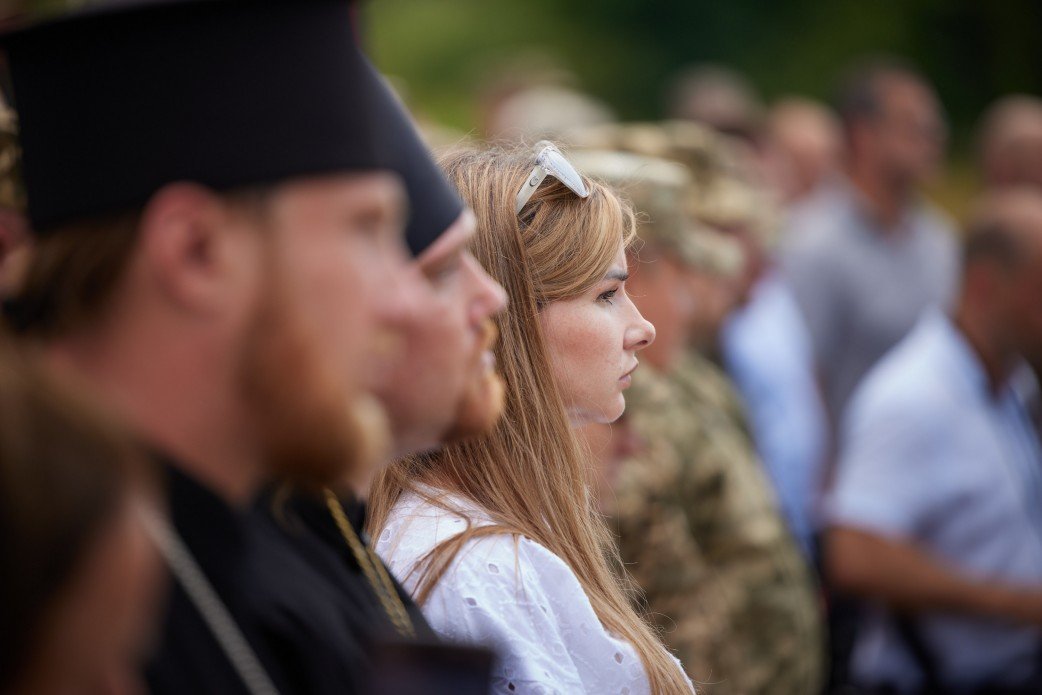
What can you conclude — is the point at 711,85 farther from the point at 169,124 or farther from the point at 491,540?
the point at 169,124

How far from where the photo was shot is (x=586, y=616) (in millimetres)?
2127

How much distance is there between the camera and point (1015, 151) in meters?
7.05

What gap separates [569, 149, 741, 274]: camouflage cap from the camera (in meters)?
3.85

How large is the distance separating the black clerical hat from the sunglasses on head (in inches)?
44.6

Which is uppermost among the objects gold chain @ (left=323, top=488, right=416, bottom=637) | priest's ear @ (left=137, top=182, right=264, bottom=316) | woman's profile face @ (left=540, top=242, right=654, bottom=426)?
priest's ear @ (left=137, top=182, right=264, bottom=316)

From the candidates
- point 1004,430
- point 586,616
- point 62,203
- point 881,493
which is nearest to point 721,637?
point 881,493

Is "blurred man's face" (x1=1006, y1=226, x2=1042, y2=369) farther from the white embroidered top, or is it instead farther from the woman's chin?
the white embroidered top

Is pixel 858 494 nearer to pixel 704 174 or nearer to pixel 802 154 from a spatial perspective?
pixel 704 174

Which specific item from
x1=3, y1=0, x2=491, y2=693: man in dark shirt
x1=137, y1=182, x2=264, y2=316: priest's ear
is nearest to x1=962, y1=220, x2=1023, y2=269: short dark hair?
x1=3, y1=0, x2=491, y2=693: man in dark shirt

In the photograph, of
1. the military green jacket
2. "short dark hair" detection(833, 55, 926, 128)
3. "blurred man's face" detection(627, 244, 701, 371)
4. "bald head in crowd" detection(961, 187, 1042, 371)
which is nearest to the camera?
the military green jacket

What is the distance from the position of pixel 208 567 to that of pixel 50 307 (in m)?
0.29

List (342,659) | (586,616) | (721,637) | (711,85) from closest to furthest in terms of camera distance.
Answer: (342,659)
(586,616)
(721,637)
(711,85)

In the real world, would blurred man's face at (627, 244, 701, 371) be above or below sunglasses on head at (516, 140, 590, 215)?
below

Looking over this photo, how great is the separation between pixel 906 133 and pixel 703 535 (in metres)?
4.14
